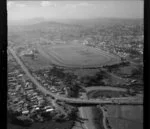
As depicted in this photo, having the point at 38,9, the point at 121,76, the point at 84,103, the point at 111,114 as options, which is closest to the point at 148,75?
the point at 121,76

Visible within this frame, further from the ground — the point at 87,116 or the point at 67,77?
the point at 67,77

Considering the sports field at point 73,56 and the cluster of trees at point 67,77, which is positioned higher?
the sports field at point 73,56

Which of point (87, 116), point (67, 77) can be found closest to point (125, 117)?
point (87, 116)

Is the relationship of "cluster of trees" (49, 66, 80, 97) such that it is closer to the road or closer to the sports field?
the sports field

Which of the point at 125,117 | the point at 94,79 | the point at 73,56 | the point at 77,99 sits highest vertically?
the point at 73,56

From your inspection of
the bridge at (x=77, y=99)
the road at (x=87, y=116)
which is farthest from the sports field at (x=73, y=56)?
the road at (x=87, y=116)

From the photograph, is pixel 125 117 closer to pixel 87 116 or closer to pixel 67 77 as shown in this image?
pixel 87 116

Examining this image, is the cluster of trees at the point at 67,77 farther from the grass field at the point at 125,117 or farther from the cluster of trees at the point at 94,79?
the grass field at the point at 125,117

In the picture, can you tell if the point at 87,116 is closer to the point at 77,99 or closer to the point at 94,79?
the point at 77,99
